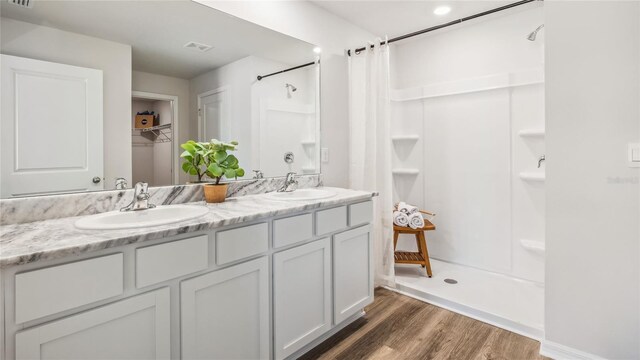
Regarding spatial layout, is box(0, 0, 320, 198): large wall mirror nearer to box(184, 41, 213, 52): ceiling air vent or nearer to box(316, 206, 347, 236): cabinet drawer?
box(184, 41, 213, 52): ceiling air vent

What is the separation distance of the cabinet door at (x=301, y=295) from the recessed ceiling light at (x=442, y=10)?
2.22 m

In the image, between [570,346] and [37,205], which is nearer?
[37,205]

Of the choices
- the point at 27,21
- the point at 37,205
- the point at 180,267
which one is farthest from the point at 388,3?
the point at 37,205

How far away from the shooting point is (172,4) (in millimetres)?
1625

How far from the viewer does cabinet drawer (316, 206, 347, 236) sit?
1713 mm

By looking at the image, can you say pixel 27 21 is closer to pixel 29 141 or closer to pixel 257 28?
pixel 29 141

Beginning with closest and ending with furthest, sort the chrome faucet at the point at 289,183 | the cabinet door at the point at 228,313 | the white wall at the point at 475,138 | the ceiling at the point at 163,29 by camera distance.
Answer: 1. the cabinet door at the point at 228,313
2. the ceiling at the point at 163,29
3. the chrome faucet at the point at 289,183
4. the white wall at the point at 475,138

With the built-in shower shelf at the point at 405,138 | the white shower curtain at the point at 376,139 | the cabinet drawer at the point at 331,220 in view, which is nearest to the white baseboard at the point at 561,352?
the white shower curtain at the point at 376,139

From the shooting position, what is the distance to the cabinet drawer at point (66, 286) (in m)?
0.83

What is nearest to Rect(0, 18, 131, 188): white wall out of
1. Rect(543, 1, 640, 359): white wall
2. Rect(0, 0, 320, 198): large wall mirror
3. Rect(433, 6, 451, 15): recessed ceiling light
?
Rect(0, 0, 320, 198): large wall mirror

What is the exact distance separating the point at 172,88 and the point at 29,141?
2.21 ft

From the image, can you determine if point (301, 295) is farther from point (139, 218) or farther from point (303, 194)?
point (139, 218)

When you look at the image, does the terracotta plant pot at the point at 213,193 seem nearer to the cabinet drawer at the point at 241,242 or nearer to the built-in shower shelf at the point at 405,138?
the cabinet drawer at the point at 241,242

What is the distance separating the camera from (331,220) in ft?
5.86
